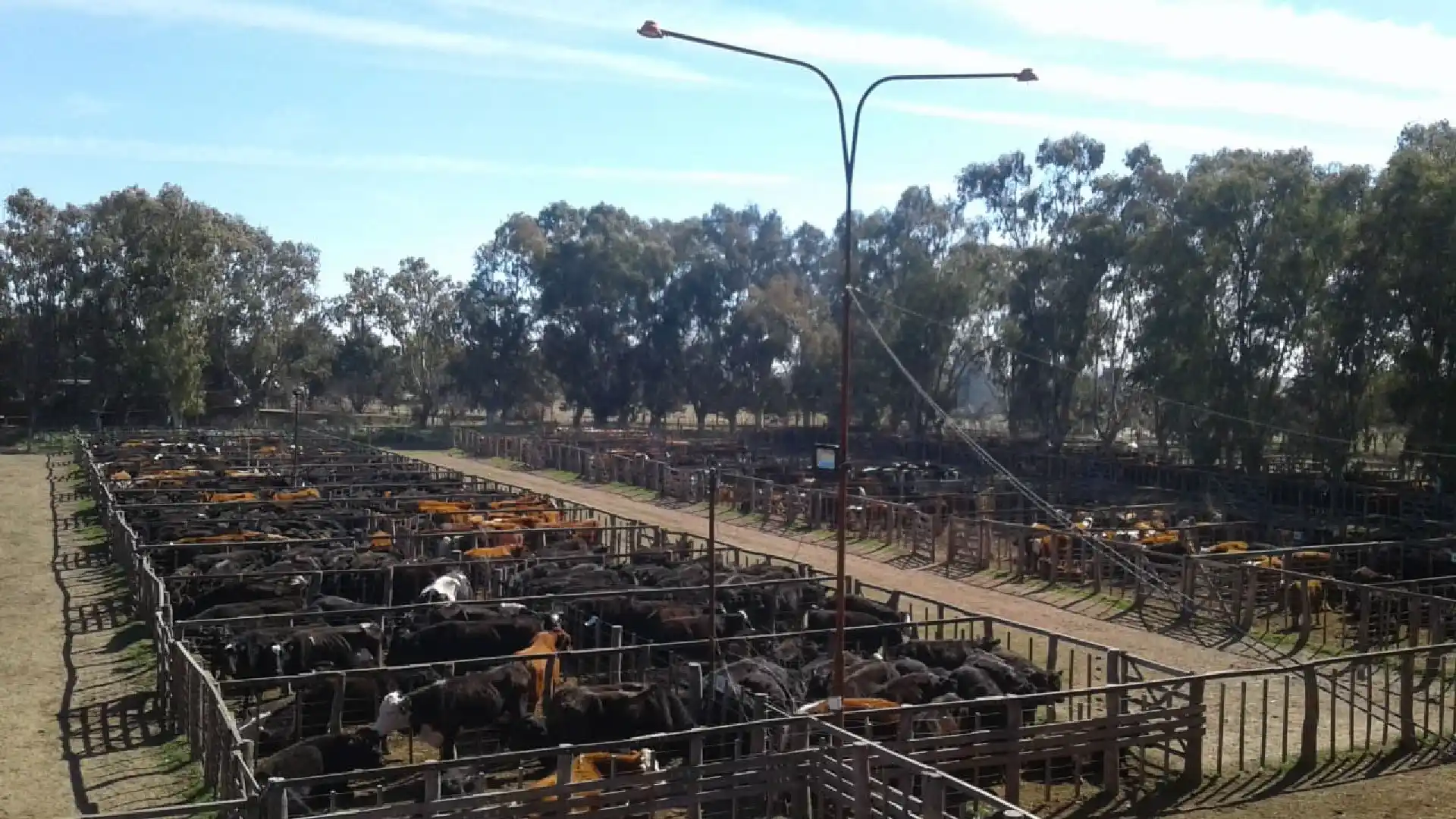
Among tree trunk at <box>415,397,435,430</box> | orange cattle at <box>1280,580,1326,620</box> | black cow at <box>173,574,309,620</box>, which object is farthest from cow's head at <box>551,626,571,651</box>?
tree trunk at <box>415,397,435,430</box>

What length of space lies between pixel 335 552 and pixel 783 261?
248ft

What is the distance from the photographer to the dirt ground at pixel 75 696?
12523 mm

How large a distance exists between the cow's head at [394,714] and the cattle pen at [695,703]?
56cm

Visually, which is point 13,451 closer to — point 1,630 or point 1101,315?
point 1,630

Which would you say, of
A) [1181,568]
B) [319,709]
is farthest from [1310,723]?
[319,709]

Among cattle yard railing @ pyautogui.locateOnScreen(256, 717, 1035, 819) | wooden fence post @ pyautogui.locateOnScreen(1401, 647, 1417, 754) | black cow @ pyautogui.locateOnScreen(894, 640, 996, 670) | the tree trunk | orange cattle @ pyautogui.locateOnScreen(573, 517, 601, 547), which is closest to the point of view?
cattle yard railing @ pyautogui.locateOnScreen(256, 717, 1035, 819)

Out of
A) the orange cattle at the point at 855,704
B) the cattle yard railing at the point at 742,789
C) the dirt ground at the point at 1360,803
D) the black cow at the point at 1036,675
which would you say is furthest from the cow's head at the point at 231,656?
the dirt ground at the point at 1360,803

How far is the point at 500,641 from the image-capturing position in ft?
56.6

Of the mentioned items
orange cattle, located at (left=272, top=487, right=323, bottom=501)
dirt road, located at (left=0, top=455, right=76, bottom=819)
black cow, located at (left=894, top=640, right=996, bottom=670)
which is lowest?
dirt road, located at (left=0, top=455, right=76, bottom=819)

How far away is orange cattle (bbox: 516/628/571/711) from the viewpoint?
15.0m

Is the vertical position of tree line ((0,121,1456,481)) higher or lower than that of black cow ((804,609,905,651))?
higher

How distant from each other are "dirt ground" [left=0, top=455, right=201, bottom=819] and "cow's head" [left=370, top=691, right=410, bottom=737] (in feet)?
6.25

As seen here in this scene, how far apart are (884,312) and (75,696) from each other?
59.1 meters

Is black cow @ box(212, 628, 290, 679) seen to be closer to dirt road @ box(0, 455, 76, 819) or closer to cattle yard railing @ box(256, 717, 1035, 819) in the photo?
dirt road @ box(0, 455, 76, 819)
